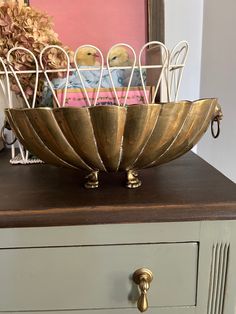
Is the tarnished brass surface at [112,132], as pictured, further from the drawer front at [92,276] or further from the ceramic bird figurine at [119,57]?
the ceramic bird figurine at [119,57]

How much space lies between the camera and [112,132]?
0.47 m

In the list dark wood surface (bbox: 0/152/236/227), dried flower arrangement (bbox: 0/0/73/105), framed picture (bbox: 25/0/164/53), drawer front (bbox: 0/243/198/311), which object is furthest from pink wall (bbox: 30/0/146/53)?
drawer front (bbox: 0/243/198/311)

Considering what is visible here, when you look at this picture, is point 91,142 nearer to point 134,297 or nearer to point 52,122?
point 52,122

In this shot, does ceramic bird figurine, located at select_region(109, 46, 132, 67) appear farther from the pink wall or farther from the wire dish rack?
the wire dish rack

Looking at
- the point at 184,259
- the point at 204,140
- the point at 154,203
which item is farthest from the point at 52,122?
the point at 204,140

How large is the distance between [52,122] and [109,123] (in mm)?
85

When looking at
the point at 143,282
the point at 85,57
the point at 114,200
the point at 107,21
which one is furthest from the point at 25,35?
the point at 143,282

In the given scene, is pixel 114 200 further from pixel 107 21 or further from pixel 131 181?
pixel 107 21

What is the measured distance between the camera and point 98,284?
1.70 ft

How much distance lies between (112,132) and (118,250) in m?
0.19

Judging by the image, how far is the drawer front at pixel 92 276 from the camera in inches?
20.0

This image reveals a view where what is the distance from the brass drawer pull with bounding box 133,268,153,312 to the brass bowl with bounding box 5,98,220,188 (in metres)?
0.17

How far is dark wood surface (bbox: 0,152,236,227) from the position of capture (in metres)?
0.48

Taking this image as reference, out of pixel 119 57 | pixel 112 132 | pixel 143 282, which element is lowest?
pixel 143 282
